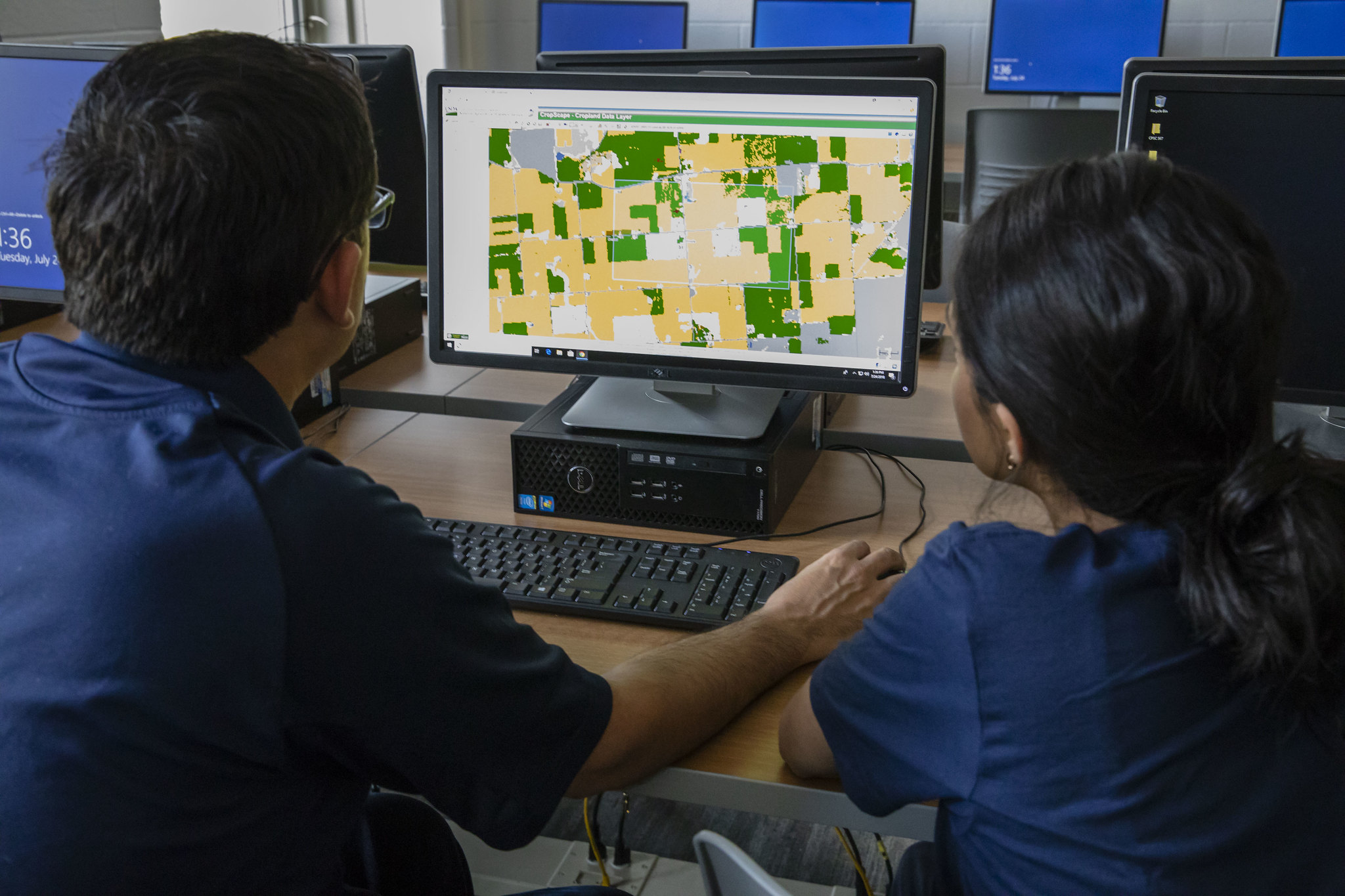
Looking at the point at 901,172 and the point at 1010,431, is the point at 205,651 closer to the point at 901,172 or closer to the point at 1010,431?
the point at 1010,431

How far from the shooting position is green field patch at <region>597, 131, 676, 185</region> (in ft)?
4.19

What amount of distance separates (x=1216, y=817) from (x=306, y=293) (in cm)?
71

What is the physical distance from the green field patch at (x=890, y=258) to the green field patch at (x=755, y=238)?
4.8 inches

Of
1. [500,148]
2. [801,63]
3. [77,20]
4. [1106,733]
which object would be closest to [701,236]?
[500,148]

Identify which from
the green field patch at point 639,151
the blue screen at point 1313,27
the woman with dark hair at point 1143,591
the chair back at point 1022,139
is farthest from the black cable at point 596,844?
the blue screen at point 1313,27

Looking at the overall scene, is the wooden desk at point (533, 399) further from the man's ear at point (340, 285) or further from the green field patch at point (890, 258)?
the man's ear at point (340, 285)

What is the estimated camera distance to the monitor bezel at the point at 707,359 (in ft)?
3.98

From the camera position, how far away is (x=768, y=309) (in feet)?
4.25

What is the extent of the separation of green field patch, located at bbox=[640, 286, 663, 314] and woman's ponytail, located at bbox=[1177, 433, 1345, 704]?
2.38 feet

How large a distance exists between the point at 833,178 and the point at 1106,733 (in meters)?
0.73

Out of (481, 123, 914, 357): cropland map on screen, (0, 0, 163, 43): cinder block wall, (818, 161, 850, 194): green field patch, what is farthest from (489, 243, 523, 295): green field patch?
(0, 0, 163, 43): cinder block wall

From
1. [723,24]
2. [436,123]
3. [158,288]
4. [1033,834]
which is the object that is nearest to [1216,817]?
[1033,834]

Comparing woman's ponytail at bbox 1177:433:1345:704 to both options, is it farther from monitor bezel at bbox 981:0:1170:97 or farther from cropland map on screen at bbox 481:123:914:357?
monitor bezel at bbox 981:0:1170:97

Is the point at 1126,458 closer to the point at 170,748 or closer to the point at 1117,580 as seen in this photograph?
the point at 1117,580
